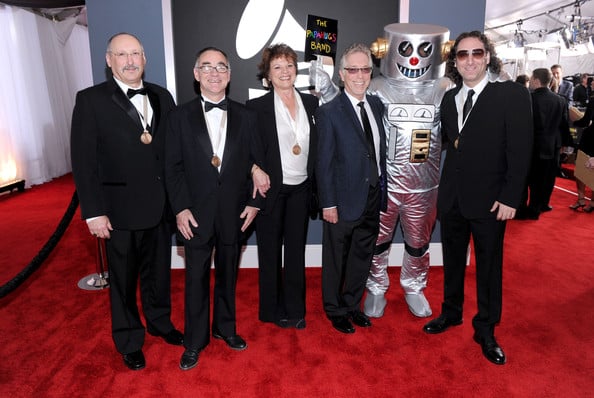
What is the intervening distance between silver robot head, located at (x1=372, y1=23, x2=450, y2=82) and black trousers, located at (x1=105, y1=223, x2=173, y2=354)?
5.69 feet

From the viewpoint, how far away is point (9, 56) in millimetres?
7004

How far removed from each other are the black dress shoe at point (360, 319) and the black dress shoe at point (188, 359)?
1024mm

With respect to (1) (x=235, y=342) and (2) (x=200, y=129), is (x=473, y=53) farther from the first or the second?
(1) (x=235, y=342)

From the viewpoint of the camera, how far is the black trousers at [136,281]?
2.34 metres

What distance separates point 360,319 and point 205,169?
1.44 meters

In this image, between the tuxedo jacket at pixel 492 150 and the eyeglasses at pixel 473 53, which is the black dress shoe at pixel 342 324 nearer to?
the tuxedo jacket at pixel 492 150

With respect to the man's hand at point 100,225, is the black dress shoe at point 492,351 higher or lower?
lower

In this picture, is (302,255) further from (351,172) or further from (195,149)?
(195,149)

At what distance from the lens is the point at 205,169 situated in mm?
2234

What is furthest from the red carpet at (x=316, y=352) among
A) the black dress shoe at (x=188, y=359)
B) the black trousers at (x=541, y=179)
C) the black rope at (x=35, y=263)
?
the black trousers at (x=541, y=179)

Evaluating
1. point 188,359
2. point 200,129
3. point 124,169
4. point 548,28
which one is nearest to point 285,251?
point 188,359

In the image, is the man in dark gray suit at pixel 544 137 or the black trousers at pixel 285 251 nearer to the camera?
the black trousers at pixel 285 251

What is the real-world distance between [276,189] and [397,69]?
3.66 ft

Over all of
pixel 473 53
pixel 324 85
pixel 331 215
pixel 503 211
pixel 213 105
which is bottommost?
pixel 331 215
